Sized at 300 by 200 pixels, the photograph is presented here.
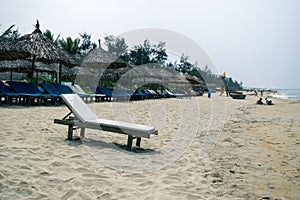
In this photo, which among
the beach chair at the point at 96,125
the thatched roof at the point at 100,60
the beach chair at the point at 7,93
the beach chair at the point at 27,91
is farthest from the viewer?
the thatched roof at the point at 100,60

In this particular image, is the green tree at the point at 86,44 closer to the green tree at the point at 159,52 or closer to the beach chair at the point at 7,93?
the green tree at the point at 159,52

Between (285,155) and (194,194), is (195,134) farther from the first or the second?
(194,194)

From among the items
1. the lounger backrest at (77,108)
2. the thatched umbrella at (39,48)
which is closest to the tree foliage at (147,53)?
the thatched umbrella at (39,48)

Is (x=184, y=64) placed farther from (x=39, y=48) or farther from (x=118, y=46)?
(x=39, y=48)

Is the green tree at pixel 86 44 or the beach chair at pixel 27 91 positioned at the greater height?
the green tree at pixel 86 44

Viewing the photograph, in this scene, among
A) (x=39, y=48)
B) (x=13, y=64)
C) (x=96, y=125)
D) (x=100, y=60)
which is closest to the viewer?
(x=96, y=125)

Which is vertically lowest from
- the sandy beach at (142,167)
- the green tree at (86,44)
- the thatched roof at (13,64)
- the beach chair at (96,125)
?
the sandy beach at (142,167)

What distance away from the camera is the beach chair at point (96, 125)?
12.2ft

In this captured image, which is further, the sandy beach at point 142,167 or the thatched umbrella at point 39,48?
the thatched umbrella at point 39,48

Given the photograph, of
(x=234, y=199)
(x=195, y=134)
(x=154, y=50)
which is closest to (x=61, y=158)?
(x=234, y=199)

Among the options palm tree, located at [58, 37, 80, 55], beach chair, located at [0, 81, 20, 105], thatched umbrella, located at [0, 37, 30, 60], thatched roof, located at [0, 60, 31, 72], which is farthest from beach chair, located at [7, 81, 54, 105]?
palm tree, located at [58, 37, 80, 55]

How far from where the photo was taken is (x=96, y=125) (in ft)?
12.9

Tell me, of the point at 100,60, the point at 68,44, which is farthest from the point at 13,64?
the point at 68,44

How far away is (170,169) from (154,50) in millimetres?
52962
